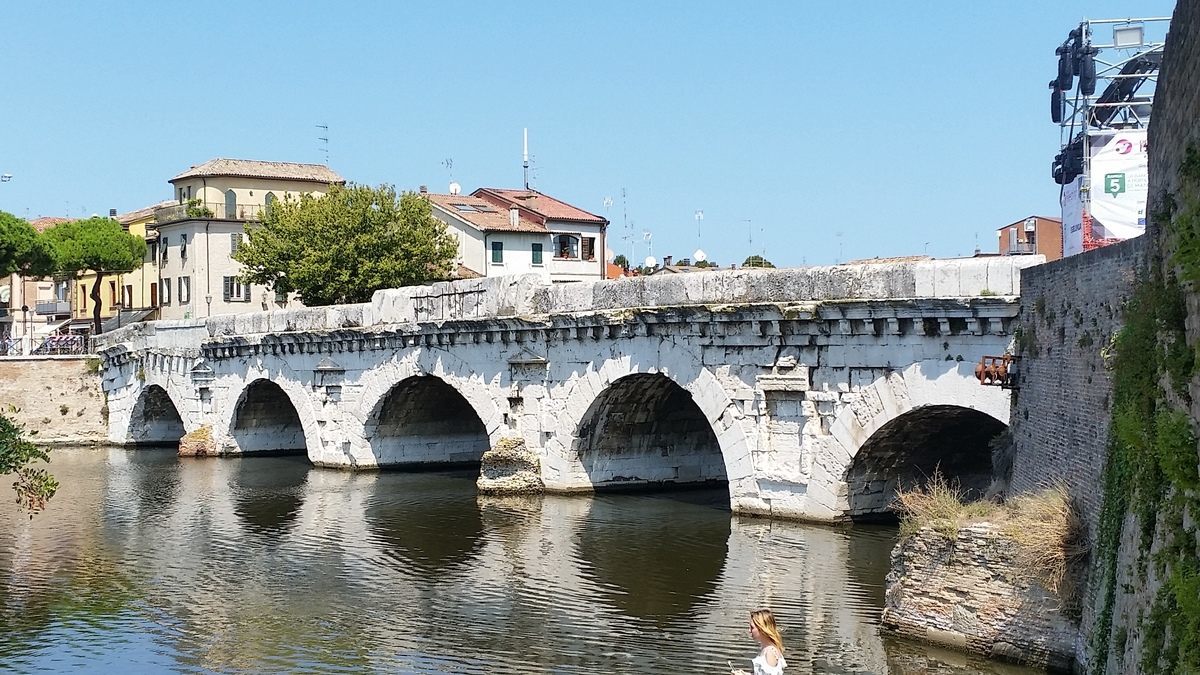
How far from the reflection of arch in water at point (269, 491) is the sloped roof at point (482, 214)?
58.9ft

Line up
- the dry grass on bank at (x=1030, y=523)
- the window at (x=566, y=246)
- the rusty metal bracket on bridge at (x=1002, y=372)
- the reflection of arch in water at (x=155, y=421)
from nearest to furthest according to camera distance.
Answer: the dry grass on bank at (x=1030, y=523) < the rusty metal bracket on bridge at (x=1002, y=372) < the reflection of arch in water at (x=155, y=421) < the window at (x=566, y=246)

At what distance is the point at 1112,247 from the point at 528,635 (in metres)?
9.18

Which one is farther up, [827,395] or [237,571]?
[827,395]

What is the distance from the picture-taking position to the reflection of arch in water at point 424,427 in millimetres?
37125

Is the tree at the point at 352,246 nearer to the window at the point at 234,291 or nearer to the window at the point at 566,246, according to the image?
the window at the point at 566,246

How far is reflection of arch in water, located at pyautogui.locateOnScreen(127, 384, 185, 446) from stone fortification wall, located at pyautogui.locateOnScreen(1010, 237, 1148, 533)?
38204 millimetres

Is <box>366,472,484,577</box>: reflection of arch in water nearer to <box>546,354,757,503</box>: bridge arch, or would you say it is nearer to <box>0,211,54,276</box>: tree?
<box>546,354,757,503</box>: bridge arch

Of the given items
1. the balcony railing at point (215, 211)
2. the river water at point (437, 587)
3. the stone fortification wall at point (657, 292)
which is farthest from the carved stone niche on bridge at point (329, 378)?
the balcony railing at point (215, 211)

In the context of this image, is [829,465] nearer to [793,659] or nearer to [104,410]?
[793,659]

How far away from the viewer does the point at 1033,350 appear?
738 inches

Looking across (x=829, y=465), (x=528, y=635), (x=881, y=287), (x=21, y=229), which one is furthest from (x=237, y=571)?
(x=21, y=229)

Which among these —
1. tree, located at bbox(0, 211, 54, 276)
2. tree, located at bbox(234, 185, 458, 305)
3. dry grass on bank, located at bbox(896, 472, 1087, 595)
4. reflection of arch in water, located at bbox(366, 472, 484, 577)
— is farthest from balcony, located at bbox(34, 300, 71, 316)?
dry grass on bank, located at bbox(896, 472, 1087, 595)

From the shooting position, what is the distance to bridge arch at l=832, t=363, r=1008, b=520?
2202 cm

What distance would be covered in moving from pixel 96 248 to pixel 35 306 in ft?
59.2
